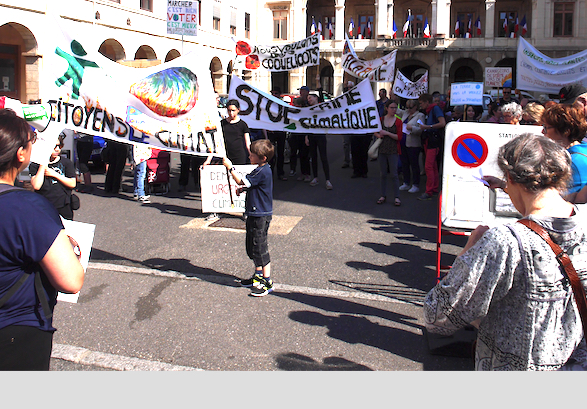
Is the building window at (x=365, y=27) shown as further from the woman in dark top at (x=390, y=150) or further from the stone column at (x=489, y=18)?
the woman in dark top at (x=390, y=150)

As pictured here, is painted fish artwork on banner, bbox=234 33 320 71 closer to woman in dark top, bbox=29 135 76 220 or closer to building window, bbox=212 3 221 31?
woman in dark top, bbox=29 135 76 220

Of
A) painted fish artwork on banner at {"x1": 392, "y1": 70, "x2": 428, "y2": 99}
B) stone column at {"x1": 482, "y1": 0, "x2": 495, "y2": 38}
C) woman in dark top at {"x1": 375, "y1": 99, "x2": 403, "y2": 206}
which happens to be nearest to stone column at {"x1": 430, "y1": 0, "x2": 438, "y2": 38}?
stone column at {"x1": 482, "y1": 0, "x2": 495, "y2": 38}

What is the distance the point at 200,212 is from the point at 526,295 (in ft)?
26.2

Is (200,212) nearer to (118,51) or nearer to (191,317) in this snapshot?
(191,317)

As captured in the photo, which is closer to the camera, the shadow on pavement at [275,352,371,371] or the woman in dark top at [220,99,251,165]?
the shadow on pavement at [275,352,371,371]

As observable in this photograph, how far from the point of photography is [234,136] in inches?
355

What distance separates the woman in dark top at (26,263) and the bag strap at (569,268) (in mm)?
1840

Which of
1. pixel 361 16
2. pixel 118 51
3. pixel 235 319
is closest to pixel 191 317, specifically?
pixel 235 319

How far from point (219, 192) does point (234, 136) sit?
108 centimetres

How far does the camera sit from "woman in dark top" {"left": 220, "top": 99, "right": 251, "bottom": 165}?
29.6 ft

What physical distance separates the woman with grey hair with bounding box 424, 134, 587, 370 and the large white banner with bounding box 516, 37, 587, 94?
1055cm

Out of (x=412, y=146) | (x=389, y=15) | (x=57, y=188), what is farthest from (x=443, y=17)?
(x=57, y=188)

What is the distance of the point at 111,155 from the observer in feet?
37.0

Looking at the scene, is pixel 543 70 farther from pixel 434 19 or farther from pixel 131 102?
pixel 434 19
